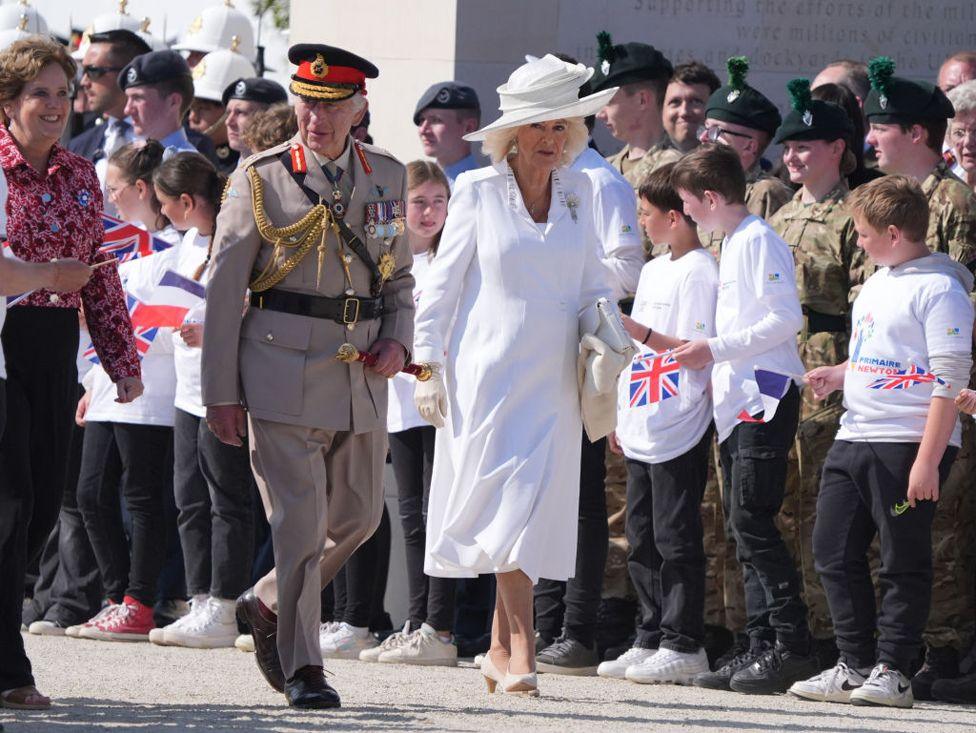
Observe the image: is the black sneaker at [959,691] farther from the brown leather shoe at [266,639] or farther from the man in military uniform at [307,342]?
the brown leather shoe at [266,639]

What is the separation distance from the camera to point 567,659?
875 cm

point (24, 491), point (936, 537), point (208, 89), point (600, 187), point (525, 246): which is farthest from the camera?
point (208, 89)

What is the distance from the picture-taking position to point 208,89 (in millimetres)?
12625

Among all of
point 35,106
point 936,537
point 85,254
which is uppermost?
point 35,106

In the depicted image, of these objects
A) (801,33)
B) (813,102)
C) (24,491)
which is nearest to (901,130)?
(813,102)

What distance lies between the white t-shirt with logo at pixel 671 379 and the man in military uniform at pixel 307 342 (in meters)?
1.51

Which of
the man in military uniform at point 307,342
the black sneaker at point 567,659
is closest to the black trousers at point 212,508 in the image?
the black sneaker at point 567,659

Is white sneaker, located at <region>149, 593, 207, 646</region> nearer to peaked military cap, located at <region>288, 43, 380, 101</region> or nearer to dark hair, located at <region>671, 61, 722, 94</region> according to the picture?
peaked military cap, located at <region>288, 43, 380, 101</region>

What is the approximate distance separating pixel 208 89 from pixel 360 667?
16.2 ft

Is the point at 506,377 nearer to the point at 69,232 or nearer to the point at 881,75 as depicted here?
the point at 69,232

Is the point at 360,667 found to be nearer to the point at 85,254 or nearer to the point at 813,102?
the point at 85,254

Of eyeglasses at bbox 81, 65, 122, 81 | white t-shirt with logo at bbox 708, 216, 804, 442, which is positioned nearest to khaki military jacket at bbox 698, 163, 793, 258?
white t-shirt with logo at bbox 708, 216, 804, 442

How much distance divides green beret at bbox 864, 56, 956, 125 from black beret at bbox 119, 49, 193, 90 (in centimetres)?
411

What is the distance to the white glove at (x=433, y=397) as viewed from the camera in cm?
756
